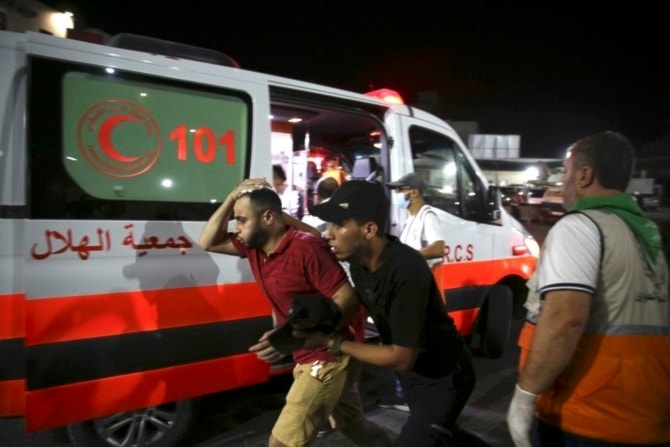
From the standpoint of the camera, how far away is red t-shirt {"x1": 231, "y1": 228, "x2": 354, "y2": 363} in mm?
2213

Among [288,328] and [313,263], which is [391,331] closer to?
[288,328]

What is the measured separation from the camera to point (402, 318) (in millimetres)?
1805

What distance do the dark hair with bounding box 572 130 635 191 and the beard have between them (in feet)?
4.48

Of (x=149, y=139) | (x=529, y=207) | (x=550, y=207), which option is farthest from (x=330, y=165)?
(x=529, y=207)

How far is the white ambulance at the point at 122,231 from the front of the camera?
2.36m

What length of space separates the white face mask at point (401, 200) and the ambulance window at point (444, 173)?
363 mm

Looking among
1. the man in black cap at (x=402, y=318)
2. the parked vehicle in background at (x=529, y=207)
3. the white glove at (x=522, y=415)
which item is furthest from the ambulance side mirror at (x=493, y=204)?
the parked vehicle in background at (x=529, y=207)

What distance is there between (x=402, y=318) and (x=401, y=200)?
2331 millimetres

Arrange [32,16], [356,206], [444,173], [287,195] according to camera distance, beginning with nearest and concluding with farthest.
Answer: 1. [356,206]
2. [444,173]
3. [287,195]
4. [32,16]

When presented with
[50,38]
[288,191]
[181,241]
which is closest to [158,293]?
[181,241]

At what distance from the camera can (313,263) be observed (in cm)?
222

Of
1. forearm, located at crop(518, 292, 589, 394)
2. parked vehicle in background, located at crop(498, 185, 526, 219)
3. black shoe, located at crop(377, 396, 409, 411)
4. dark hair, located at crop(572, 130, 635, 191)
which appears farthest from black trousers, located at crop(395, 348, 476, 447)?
parked vehicle in background, located at crop(498, 185, 526, 219)

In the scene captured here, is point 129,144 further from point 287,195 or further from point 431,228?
point 287,195

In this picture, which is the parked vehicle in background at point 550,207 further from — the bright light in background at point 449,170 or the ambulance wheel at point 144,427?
the ambulance wheel at point 144,427
